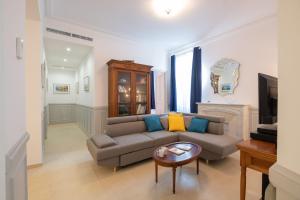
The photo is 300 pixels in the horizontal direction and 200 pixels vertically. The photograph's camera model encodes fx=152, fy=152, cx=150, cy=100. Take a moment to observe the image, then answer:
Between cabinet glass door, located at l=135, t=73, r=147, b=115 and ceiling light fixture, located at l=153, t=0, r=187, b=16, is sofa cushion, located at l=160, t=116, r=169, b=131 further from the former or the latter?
ceiling light fixture, located at l=153, t=0, r=187, b=16

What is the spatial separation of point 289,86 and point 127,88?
368 cm

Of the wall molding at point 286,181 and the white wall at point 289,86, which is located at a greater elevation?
the white wall at point 289,86

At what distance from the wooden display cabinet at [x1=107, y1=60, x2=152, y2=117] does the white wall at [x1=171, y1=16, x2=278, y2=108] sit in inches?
76.1

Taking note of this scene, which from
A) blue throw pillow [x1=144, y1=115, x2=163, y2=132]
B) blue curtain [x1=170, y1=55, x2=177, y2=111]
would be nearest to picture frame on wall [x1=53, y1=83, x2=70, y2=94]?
blue curtain [x1=170, y1=55, x2=177, y2=111]

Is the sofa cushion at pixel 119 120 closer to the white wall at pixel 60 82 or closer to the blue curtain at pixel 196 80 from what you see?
the blue curtain at pixel 196 80

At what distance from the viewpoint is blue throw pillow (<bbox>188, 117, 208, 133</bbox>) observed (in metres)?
3.29

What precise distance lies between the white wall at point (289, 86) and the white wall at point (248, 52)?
3.31m

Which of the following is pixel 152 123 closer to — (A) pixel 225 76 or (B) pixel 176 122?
(B) pixel 176 122

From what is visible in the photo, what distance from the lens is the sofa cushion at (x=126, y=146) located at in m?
2.38

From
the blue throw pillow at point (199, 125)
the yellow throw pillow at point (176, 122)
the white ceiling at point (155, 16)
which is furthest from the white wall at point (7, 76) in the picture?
the blue throw pillow at point (199, 125)

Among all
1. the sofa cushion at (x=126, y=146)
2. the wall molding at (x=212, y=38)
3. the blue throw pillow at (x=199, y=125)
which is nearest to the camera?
the sofa cushion at (x=126, y=146)

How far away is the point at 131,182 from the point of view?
2160mm

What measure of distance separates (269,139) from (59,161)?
3.24 m

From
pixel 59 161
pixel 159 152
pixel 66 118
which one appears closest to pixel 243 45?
pixel 159 152
